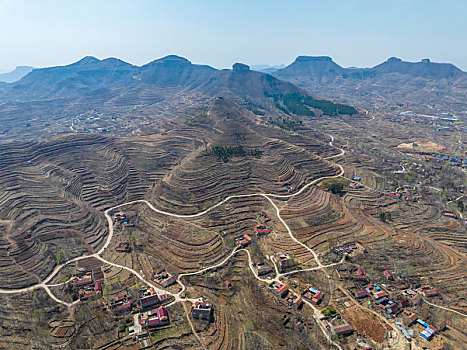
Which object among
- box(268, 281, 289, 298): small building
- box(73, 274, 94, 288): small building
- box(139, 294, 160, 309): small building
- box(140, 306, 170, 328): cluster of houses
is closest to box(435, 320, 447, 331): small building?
box(268, 281, 289, 298): small building

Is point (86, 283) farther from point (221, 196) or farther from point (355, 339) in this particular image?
point (355, 339)

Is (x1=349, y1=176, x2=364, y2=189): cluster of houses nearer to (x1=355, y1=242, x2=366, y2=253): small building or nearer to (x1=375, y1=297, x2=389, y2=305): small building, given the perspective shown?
(x1=355, y1=242, x2=366, y2=253): small building

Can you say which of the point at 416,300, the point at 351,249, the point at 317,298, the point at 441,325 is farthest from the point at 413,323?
the point at 351,249

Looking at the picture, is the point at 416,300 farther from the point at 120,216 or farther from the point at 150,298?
the point at 120,216

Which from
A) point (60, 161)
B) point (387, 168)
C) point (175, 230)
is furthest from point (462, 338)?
point (60, 161)

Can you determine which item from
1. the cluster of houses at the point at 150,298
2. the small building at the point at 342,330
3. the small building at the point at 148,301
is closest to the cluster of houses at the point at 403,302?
the small building at the point at 342,330

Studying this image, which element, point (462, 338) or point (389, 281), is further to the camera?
point (389, 281)
